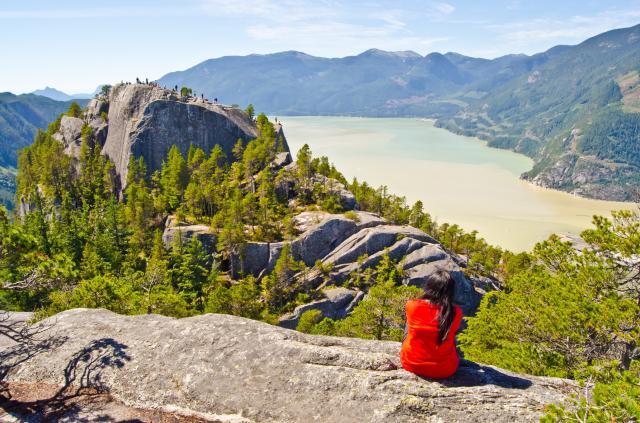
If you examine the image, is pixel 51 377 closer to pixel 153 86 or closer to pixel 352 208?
pixel 352 208

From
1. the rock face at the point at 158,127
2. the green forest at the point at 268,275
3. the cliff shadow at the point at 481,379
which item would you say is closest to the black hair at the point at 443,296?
the cliff shadow at the point at 481,379

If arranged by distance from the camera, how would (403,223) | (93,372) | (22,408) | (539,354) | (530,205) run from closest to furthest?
(22,408) < (93,372) < (539,354) < (403,223) < (530,205)

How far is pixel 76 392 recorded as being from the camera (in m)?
12.0

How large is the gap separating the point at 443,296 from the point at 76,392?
35.5 ft

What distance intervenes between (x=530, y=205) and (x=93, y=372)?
679 ft

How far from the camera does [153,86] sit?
108 m

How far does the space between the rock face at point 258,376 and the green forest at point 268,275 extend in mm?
1936

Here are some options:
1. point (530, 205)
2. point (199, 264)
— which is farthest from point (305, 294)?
point (530, 205)

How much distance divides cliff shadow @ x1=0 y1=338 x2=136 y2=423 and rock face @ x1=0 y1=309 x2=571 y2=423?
0.05 metres

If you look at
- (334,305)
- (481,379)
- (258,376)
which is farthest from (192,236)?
(481,379)

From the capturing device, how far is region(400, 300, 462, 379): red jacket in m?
10.4

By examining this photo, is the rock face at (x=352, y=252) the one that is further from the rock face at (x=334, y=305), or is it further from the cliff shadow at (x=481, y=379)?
the cliff shadow at (x=481, y=379)

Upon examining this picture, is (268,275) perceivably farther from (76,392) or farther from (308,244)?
(76,392)

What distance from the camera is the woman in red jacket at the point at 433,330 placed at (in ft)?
33.9
